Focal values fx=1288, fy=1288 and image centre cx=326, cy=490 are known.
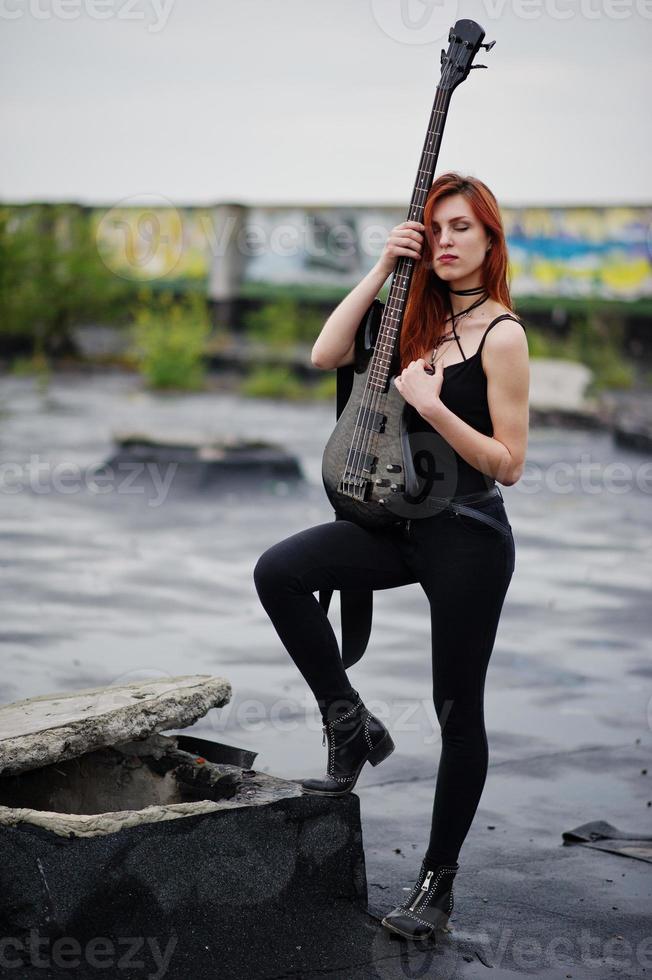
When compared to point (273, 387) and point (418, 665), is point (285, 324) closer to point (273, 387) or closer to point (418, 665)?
point (273, 387)

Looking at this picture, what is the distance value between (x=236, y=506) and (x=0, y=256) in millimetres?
12919

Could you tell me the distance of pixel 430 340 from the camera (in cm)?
352

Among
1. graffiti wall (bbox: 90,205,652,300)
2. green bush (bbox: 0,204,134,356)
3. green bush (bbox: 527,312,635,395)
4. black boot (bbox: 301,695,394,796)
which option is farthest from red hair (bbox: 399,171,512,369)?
green bush (bbox: 0,204,134,356)

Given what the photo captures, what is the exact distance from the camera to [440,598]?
3371mm

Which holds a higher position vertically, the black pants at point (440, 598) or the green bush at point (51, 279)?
the green bush at point (51, 279)

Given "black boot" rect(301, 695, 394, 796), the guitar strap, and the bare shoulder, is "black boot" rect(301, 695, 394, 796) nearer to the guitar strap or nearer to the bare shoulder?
the guitar strap

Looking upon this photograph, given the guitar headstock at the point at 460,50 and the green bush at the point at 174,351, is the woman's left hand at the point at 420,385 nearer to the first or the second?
the guitar headstock at the point at 460,50

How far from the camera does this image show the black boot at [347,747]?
3.62 metres

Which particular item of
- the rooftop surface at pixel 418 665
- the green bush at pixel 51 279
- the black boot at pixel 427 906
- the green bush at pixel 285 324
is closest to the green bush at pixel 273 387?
the green bush at pixel 285 324

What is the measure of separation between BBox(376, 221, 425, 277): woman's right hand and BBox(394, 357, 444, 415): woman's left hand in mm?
300

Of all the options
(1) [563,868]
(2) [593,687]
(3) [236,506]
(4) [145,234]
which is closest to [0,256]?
(4) [145,234]

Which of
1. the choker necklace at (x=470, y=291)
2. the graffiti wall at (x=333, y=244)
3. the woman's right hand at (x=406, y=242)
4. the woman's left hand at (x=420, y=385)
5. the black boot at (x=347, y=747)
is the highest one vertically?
the graffiti wall at (x=333, y=244)

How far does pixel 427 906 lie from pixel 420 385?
142 cm

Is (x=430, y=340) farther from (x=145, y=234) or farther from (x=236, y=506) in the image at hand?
(x=145, y=234)
